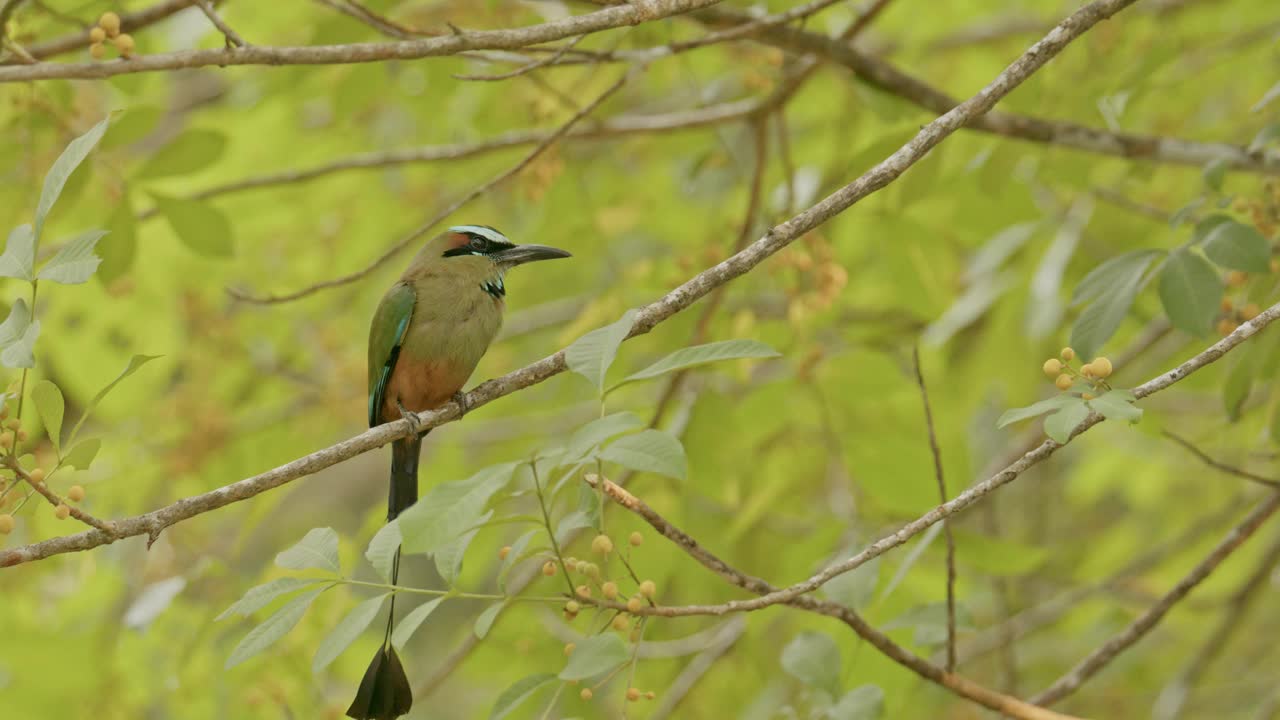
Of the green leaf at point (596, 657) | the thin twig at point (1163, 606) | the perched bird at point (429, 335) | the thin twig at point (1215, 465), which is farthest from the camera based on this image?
the perched bird at point (429, 335)

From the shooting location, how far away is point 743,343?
196 cm

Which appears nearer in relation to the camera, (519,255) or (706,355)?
(706,355)

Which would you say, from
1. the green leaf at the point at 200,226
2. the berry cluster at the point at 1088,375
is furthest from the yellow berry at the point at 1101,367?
the green leaf at the point at 200,226

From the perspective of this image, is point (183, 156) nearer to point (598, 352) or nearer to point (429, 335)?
point (429, 335)

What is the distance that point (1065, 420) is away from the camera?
6.09 ft

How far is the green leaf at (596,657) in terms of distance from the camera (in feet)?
6.61

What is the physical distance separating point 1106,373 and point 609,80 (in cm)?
307

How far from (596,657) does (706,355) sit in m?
0.51

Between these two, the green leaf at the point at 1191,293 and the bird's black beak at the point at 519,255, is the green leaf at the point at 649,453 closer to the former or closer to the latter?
the green leaf at the point at 1191,293

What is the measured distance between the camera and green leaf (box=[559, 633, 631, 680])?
2014mm

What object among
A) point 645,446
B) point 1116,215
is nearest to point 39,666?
point 645,446

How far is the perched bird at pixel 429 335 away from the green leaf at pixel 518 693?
168cm

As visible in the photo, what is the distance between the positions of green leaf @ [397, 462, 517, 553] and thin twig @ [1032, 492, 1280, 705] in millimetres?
1722

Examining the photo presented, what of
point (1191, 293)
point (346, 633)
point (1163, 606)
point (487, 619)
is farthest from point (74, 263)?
point (1163, 606)
